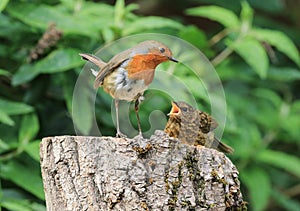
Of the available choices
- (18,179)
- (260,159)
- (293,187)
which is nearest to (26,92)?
(18,179)

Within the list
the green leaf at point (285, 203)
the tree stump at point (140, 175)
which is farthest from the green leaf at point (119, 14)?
the green leaf at point (285, 203)

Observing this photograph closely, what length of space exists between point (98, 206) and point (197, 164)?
324mm

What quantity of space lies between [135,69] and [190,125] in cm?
26

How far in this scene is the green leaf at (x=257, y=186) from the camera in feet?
14.4

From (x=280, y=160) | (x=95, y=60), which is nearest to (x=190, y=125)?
(x=95, y=60)

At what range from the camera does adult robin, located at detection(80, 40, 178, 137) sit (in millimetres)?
2189

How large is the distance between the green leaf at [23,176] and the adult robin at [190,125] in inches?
46.8

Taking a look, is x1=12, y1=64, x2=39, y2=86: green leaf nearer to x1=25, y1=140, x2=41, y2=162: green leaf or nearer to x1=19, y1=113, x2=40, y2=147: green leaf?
x1=19, y1=113, x2=40, y2=147: green leaf

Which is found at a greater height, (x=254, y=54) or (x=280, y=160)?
(x=254, y=54)

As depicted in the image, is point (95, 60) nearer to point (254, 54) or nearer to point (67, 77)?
point (67, 77)

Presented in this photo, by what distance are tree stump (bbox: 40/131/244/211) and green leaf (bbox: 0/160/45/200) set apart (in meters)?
1.18

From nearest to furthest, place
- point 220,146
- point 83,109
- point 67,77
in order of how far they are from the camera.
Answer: point 220,146 → point 83,109 → point 67,77

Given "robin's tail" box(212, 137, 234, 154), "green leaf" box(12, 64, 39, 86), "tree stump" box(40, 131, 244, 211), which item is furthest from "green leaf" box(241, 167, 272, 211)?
"tree stump" box(40, 131, 244, 211)

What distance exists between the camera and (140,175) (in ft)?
6.77
